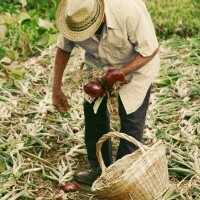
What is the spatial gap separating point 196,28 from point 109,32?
13.3 feet

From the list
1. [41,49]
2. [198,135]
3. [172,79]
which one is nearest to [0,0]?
[41,49]

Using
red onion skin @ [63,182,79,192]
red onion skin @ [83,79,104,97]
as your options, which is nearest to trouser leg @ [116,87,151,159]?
red onion skin @ [83,79,104,97]

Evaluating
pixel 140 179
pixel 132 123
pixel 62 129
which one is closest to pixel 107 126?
pixel 132 123

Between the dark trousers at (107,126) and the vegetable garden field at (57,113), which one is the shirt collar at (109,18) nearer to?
the dark trousers at (107,126)

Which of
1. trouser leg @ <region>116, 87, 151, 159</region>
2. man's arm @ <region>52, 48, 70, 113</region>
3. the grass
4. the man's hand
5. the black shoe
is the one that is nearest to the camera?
trouser leg @ <region>116, 87, 151, 159</region>

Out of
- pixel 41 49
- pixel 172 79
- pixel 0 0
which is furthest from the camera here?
pixel 0 0

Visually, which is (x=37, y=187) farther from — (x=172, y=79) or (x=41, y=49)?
(x=41, y=49)

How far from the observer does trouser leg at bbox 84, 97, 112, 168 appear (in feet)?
12.3

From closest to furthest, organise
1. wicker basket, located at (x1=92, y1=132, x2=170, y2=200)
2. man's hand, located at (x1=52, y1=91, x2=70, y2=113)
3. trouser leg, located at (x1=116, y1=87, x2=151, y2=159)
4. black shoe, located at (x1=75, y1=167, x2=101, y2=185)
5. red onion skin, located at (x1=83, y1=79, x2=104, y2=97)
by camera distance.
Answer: wicker basket, located at (x1=92, y1=132, x2=170, y2=200), red onion skin, located at (x1=83, y1=79, x2=104, y2=97), trouser leg, located at (x1=116, y1=87, x2=151, y2=159), man's hand, located at (x1=52, y1=91, x2=70, y2=113), black shoe, located at (x1=75, y1=167, x2=101, y2=185)

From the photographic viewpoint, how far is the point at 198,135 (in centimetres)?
443

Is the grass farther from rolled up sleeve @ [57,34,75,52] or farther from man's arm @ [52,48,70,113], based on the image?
rolled up sleeve @ [57,34,75,52]

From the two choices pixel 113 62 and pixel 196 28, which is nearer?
pixel 113 62

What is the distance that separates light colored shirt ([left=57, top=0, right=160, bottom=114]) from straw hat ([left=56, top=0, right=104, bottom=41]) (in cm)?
6

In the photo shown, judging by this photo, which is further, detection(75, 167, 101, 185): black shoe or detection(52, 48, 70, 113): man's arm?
detection(75, 167, 101, 185): black shoe
